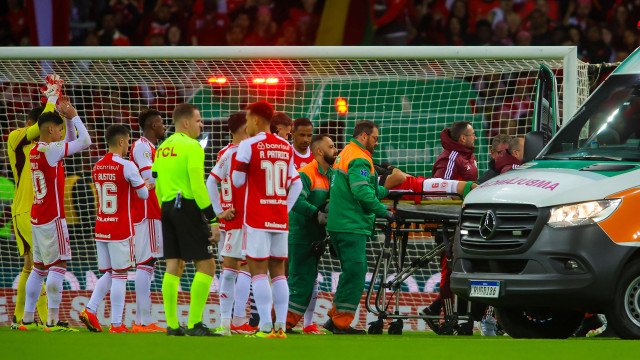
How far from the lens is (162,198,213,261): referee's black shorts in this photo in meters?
12.5

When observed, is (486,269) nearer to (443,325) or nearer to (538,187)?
(538,187)

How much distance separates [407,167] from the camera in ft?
52.7

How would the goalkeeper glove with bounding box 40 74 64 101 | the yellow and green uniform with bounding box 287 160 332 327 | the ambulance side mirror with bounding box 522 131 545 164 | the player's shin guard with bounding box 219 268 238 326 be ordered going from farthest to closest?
the goalkeeper glove with bounding box 40 74 64 101 < the yellow and green uniform with bounding box 287 160 332 327 < the player's shin guard with bounding box 219 268 238 326 < the ambulance side mirror with bounding box 522 131 545 164

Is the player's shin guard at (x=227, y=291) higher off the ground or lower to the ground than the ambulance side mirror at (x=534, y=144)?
lower

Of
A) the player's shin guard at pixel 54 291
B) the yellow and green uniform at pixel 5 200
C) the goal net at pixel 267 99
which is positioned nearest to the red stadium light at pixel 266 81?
the goal net at pixel 267 99

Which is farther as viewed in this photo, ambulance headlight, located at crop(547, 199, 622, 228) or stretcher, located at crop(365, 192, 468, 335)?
stretcher, located at crop(365, 192, 468, 335)

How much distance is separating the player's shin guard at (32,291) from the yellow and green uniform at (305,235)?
2347 millimetres

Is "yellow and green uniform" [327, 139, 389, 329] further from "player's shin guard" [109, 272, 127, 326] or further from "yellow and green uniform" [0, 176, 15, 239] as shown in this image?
"yellow and green uniform" [0, 176, 15, 239]

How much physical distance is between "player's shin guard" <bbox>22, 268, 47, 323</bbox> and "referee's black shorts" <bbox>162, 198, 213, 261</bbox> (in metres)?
1.87

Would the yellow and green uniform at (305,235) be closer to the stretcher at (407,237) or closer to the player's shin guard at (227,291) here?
→ the stretcher at (407,237)

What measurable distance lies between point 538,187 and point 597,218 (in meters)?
0.55

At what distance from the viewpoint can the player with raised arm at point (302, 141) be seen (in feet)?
46.0

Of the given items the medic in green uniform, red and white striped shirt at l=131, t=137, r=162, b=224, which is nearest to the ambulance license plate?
the medic in green uniform

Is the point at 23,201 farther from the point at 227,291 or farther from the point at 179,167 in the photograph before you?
the point at 227,291
